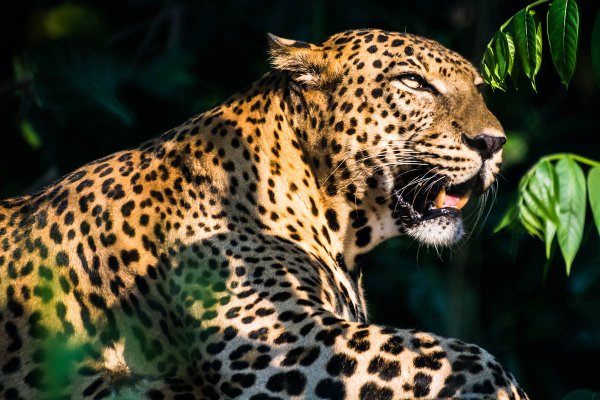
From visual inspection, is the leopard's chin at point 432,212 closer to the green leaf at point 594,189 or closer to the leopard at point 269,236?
the leopard at point 269,236

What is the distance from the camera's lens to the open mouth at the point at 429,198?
6.84 m

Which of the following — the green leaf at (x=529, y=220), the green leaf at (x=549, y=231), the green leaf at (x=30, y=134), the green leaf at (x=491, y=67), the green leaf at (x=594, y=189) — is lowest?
the green leaf at (x=549, y=231)

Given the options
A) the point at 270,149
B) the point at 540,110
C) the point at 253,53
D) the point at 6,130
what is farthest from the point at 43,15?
the point at 270,149

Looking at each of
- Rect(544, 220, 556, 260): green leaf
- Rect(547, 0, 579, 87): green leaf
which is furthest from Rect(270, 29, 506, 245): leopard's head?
Rect(547, 0, 579, 87): green leaf

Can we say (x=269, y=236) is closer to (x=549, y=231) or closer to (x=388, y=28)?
(x=549, y=231)

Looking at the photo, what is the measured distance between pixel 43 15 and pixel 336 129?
358 inches

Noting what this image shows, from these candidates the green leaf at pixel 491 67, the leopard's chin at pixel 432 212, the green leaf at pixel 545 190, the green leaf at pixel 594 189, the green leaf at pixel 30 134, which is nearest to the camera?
the green leaf at pixel 491 67

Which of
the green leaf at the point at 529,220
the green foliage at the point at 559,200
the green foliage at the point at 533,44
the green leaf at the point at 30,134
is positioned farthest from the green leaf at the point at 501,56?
the green leaf at the point at 30,134

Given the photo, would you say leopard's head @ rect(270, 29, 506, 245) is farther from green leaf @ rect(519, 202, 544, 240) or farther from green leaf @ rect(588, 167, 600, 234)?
green leaf @ rect(588, 167, 600, 234)

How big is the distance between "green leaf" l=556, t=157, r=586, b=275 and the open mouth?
0.86 meters

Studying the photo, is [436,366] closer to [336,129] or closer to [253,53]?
[336,129]

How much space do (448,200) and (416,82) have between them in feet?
2.32

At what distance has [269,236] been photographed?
6.34 meters

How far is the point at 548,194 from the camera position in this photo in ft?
19.6
